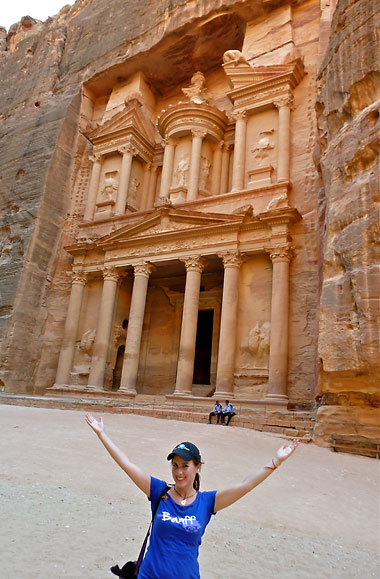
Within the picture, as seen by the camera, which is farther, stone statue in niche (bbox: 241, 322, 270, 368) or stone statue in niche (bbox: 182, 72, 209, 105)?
stone statue in niche (bbox: 182, 72, 209, 105)

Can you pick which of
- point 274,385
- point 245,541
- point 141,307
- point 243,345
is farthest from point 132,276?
point 245,541

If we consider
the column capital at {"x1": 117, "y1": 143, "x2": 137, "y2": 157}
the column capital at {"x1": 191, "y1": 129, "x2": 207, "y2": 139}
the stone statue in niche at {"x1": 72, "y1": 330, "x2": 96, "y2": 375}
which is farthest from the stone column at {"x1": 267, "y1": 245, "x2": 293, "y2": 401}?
the column capital at {"x1": 117, "y1": 143, "x2": 137, "y2": 157}

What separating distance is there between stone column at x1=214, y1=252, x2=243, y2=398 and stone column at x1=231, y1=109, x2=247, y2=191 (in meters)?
4.09

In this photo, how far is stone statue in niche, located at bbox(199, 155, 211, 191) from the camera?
2286 centimetres

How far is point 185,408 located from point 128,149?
1528 centimetres

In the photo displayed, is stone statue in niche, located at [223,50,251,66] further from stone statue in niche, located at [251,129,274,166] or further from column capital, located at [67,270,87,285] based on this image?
column capital, located at [67,270,87,285]

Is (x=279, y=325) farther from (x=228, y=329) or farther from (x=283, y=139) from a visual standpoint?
(x=283, y=139)

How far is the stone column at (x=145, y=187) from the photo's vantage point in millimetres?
25594

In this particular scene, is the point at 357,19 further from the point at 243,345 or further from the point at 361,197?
the point at 243,345

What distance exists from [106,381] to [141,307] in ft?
12.9

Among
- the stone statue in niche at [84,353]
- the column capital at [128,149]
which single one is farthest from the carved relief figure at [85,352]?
the column capital at [128,149]

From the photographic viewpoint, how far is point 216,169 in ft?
77.4

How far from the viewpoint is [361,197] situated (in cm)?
1018

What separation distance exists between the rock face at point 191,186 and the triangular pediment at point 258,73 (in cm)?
6
